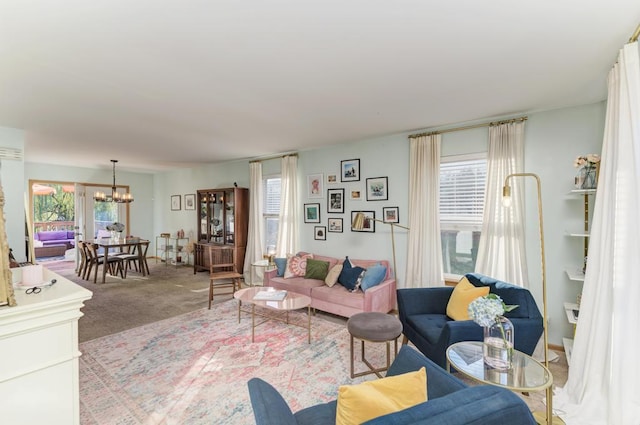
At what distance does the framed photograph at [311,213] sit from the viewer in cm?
519

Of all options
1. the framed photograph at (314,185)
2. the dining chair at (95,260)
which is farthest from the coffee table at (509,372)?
the dining chair at (95,260)

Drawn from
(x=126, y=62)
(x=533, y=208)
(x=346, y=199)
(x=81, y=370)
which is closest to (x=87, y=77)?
(x=126, y=62)

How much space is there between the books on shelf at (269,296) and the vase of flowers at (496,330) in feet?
7.50

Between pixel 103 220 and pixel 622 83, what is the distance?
10.3 meters

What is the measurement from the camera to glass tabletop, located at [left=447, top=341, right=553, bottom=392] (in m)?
1.76

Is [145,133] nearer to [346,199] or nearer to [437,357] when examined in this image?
[346,199]

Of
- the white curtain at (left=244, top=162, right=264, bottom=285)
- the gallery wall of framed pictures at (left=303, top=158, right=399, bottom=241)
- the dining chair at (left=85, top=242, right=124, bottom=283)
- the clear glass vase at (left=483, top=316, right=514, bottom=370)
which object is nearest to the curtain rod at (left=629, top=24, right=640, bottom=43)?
the clear glass vase at (left=483, top=316, right=514, bottom=370)

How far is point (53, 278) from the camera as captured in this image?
178 cm

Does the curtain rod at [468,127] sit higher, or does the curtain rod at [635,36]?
the curtain rod at [635,36]

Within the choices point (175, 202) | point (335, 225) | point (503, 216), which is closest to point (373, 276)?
point (335, 225)

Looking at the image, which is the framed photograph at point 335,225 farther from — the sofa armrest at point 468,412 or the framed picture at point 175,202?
the framed picture at point 175,202

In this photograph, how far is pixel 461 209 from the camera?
387 cm

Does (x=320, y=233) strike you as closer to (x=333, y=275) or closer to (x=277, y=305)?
(x=333, y=275)

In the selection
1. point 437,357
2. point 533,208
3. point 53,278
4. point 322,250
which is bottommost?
point 437,357
